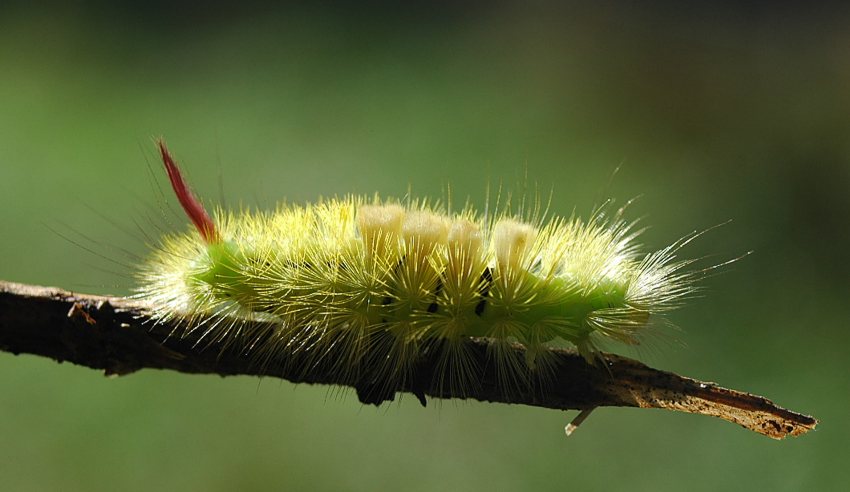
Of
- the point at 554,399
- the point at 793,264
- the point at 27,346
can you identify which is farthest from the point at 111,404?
the point at 793,264

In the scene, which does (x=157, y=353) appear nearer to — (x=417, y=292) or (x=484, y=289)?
(x=417, y=292)

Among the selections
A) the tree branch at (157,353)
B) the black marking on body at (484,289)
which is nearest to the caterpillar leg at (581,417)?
the tree branch at (157,353)

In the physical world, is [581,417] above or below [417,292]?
below

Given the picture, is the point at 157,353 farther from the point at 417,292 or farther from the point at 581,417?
→ the point at 581,417

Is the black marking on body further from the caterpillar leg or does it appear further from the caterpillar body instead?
the caterpillar leg

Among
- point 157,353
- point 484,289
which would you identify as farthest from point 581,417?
point 157,353

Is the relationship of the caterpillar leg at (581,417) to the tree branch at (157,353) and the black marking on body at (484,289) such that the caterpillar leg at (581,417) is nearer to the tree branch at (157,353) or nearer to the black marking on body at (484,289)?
the tree branch at (157,353)

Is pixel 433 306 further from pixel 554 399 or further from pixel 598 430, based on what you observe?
pixel 598 430
